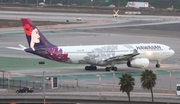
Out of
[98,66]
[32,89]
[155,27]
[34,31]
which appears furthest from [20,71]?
[155,27]

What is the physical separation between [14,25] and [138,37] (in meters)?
43.7

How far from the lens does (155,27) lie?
174 metres

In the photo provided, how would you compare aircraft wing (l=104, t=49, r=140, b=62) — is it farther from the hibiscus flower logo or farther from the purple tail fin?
the hibiscus flower logo

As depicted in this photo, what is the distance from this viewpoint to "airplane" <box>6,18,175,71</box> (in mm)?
86625

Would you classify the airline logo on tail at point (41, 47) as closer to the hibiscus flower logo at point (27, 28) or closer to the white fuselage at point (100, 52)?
the hibiscus flower logo at point (27, 28)

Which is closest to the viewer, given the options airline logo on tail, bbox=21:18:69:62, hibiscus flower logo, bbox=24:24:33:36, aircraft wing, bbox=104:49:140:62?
airline logo on tail, bbox=21:18:69:62

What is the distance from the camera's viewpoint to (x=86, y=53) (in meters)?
88.3

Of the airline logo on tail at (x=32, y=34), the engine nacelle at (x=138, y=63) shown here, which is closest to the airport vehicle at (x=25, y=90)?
the airline logo on tail at (x=32, y=34)

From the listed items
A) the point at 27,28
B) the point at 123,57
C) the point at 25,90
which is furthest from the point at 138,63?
the point at 25,90

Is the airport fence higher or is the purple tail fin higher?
the purple tail fin

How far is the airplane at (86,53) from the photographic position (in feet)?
284

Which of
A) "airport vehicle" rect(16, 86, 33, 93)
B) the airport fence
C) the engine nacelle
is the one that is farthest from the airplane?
"airport vehicle" rect(16, 86, 33, 93)

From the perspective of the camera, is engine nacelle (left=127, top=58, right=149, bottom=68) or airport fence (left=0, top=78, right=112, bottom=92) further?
engine nacelle (left=127, top=58, right=149, bottom=68)

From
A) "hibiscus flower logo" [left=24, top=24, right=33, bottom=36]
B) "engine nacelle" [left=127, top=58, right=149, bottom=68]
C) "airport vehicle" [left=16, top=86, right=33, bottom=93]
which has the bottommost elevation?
"airport vehicle" [left=16, top=86, right=33, bottom=93]
